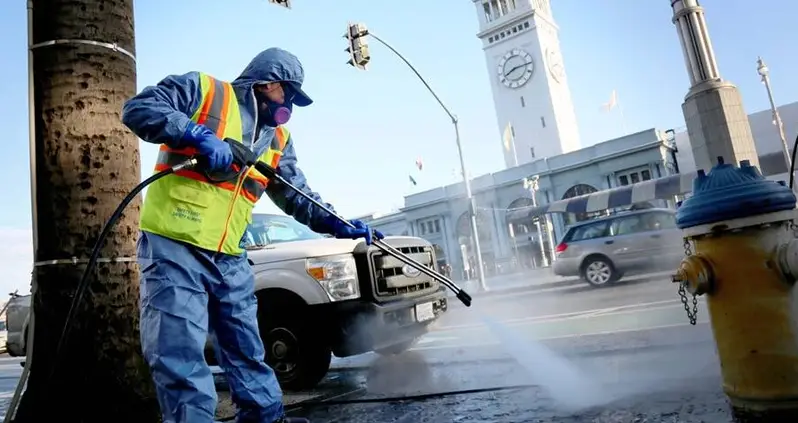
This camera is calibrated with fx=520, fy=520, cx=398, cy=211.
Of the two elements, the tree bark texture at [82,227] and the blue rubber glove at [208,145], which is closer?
the blue rubber glove at [208,145]

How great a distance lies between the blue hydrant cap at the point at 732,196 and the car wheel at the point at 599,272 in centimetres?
1012

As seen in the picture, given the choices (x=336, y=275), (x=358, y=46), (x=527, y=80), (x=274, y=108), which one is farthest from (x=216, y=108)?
(x=527, y=80)

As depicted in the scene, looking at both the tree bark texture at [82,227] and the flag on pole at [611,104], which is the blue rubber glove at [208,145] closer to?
the tree bark texture at [82,227]

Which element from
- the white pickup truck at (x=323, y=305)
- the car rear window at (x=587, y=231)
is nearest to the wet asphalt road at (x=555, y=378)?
the white pickup truck at (x=323, y=305)

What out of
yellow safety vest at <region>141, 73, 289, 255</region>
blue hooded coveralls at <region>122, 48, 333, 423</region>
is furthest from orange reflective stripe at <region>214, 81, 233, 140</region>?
blue hooded coveralls at <region>122, 48, 333, 423</region>

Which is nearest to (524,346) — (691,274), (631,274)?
(691,274)

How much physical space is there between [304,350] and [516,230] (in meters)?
43.1

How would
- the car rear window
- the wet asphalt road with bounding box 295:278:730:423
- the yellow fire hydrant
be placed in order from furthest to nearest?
the car rear window, the wet asphalt road with bounding box 295:278:730:423, the yellow fire hydrant

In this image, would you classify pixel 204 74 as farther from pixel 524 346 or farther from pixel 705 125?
pixel 705 125

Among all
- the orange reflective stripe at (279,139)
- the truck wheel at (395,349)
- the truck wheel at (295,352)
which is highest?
the orange reflective stripe at (279,139)

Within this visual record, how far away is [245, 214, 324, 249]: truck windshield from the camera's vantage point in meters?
5.46

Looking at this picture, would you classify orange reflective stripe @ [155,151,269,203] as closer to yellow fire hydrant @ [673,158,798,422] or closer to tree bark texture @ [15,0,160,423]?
tree bark texture @ [15,0,160,423]

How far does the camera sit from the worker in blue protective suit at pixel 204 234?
223 cm

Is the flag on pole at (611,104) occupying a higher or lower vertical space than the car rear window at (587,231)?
higher
